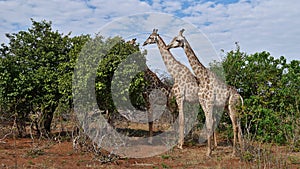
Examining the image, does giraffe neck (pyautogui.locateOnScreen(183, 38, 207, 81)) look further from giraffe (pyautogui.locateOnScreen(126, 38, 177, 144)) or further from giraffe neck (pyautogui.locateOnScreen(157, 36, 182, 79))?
giraffe (pyautogui.locateOnScreen(126, 38, 177, 144))

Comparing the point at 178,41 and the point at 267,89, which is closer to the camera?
the point at 178,41

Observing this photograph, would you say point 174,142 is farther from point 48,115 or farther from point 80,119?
point 48,115

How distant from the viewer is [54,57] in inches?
470

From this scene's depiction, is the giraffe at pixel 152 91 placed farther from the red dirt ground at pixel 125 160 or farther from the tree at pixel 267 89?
the tree at pixel 267 89

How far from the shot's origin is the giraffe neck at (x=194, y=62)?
10.3m

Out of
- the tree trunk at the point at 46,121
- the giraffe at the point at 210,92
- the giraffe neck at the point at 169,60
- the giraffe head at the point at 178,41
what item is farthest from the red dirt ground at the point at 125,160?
the giraffe head at the point at 178,41

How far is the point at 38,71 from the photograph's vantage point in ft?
38.2

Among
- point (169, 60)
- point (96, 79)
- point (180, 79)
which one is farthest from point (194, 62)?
point (96, 79)

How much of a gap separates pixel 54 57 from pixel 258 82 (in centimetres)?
690

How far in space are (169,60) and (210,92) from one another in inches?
72.6

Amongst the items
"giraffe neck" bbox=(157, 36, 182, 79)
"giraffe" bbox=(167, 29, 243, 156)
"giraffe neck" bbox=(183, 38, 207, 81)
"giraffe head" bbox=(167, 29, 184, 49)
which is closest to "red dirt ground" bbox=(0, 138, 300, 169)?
"giraffe" bbox=(167, 29, 243, 156)

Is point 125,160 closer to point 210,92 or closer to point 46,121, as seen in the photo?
point 210,92

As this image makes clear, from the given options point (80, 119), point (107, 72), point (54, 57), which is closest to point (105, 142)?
point (80, 119)

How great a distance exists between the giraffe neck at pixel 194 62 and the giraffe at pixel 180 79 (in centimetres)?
47
